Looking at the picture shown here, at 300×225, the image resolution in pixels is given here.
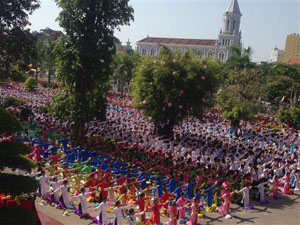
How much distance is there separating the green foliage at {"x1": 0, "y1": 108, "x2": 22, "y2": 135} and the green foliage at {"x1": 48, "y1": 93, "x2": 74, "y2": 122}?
10.2 metres

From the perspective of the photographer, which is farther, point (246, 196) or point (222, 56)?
point (222, 56)

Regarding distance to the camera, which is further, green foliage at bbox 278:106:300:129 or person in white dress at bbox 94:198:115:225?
green foliage at bbox 278:106:300:129

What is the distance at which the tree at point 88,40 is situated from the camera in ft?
49.8

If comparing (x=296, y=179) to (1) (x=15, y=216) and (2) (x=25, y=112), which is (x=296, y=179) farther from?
(2) (x=25, y=112)

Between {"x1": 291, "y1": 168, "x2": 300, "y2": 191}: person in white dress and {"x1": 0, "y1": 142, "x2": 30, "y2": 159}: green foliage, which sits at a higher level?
{"x1": 0, "y1": 142, "x2": 30, "y2": 159}: green foliage

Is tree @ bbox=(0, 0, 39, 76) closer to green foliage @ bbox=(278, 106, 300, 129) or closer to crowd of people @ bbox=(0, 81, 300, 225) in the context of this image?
crowd of people @ bbox=(0, 81, 300, 225)

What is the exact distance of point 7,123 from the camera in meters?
5.15

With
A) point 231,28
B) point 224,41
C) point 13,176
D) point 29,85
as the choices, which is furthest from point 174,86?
point 231,28

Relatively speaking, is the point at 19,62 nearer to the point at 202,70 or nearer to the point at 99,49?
the point at 99,49

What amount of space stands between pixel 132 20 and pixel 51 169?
8.46m

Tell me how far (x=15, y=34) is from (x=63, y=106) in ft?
18.0

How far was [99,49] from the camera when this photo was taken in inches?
608

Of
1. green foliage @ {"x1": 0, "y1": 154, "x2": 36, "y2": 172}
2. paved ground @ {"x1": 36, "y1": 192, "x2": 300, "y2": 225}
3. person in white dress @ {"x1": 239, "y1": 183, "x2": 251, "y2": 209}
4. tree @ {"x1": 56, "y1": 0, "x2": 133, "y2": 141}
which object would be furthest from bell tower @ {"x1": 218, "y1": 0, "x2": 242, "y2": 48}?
green foliage @ {"x1": 0, "y1": 154, "x2": 36, "y2": 172}

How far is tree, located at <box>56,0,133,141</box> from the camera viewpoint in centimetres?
1516
